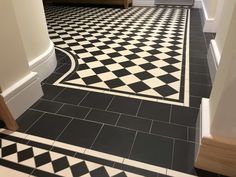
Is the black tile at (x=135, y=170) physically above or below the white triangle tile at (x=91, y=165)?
below

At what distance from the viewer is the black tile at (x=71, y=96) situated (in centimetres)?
266

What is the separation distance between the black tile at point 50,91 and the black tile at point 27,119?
A: 314mm

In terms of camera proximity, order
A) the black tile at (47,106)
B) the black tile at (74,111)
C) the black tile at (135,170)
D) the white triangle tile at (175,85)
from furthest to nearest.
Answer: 1. the white triangle tile at (175,85)
2. the black tile at (47,106)
3. the black tile at (74,111)
4. the black tile at (135,170)

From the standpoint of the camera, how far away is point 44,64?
3.08 m

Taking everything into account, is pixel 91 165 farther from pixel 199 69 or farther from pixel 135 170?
pixel 199 69

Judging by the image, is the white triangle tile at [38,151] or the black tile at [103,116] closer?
the white triangle tile at [38,151]

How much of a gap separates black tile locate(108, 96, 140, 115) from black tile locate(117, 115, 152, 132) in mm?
103

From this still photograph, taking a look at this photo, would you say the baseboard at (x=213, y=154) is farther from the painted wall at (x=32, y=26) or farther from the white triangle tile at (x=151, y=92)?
the painted wall at (x=32, y=26)

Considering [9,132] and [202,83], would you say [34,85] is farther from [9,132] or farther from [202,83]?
[202,83]

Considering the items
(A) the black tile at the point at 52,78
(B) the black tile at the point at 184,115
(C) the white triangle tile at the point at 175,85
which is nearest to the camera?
(B) the black tile at the point at 184,115

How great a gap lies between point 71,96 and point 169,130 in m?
1.27

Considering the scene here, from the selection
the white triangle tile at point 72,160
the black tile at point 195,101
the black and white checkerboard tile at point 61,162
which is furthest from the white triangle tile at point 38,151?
the black tile at point 195,101

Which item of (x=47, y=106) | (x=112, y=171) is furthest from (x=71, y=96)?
(x=112, y=171)

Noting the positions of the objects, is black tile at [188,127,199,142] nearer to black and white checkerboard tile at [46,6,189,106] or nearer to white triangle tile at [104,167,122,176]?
black and white checkerboard tile at [46,6,189,106]
